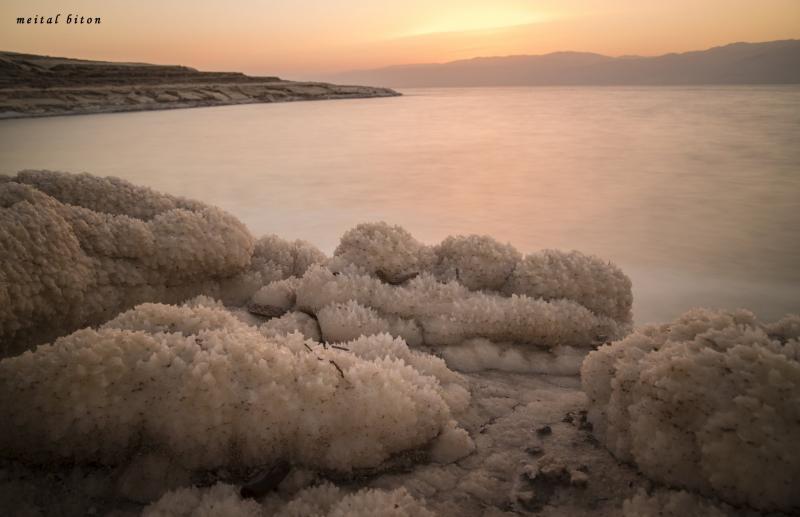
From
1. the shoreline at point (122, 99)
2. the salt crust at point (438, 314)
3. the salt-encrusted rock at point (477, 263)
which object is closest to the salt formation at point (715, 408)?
the salt crust at point (438, 314)

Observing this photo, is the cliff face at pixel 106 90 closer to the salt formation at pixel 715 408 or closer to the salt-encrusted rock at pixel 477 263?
the salt-encrusted rock at pixel 477 263

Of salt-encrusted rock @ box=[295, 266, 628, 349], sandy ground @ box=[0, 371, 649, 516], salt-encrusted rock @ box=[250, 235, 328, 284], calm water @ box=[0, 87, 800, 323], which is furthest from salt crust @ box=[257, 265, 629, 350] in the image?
calm water @ box=[0, 87, 800, 323]

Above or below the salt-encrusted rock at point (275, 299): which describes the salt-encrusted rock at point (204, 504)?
below

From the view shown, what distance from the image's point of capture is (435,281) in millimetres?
2219

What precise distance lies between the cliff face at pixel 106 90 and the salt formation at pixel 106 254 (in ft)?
60.6

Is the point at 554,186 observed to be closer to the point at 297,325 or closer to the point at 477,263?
the point at 477,263

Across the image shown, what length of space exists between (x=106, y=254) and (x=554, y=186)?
481cm

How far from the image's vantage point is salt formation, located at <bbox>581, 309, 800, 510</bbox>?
98cm

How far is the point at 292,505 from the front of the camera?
1.05 m

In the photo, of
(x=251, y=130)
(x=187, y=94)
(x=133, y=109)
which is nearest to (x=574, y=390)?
(x=251, y=130)

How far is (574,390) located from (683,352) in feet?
2.04

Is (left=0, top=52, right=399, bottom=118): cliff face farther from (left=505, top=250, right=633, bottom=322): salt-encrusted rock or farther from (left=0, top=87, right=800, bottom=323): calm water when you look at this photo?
(left=505, top=250, right=633, bottom=322): salt-encrusted rock

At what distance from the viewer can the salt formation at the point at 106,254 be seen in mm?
1615

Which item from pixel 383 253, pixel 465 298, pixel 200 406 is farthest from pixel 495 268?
pixel 200 406
